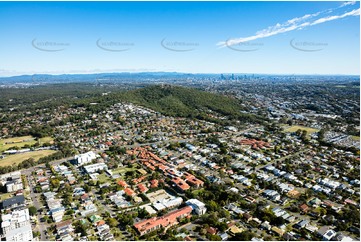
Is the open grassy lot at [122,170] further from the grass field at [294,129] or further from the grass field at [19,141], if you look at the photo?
the grass field at [294,129]

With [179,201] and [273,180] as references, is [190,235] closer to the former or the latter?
[179,201]

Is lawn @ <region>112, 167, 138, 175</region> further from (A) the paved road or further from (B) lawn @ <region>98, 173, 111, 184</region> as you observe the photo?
(A) the paved road

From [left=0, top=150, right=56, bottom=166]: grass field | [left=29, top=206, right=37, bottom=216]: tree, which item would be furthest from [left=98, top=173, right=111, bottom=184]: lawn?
[left=0, top=150, right=56, bottom=166]: grass field

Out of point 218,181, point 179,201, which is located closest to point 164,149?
point 218,181

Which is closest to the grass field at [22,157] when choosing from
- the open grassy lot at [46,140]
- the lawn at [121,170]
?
the open grassy lot at [46,140]

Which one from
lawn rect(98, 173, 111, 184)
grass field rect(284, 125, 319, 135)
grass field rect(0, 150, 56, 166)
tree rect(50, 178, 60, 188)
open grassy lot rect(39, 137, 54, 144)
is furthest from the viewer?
grass field rect(284, 125, 319, 135)
